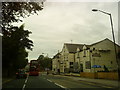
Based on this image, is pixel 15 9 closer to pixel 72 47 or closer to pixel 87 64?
pixel 87 64

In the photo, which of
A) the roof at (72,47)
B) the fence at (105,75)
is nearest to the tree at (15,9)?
the fence at (105,75)

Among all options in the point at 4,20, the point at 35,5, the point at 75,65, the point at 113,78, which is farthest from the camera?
the point at 75,65

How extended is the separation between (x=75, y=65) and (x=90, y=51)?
12285 mm

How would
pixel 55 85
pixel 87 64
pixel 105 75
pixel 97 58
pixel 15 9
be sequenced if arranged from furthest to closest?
pixel 87 64
pixel 97 58
pixel 105 75
pixel 55 85
pixel 15 9

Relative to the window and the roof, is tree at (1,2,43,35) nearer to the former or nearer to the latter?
the window

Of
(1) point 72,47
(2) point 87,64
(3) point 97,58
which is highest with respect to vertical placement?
(1) point 72,47

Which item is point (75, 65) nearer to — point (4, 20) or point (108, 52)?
point (108, 52)

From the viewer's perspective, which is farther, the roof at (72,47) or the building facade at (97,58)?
the roof at (72,47)

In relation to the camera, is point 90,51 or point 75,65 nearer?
point 90,51

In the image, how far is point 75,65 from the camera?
6669 centimetres

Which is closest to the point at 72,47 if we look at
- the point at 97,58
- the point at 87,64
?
the point at 87,64

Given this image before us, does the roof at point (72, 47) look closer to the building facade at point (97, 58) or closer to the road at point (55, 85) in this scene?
the building facade at point (97, 58)

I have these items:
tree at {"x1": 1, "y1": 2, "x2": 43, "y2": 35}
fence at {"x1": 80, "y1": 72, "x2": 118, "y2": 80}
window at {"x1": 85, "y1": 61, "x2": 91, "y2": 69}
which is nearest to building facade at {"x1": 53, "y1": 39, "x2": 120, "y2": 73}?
window at {"x1": 85, "y1": 61, "x2": 91, "y2": 69}

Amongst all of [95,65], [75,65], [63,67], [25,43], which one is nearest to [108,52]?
[95,65]
